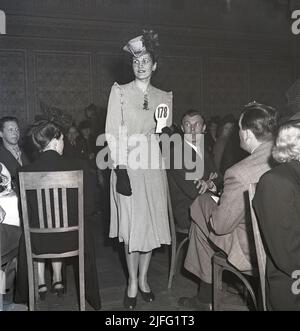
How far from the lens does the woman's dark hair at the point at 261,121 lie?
267 centimetres

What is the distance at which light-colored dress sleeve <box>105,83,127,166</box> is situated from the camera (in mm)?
3104

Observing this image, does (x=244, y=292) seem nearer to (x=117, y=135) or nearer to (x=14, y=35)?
(x=117, y=135)

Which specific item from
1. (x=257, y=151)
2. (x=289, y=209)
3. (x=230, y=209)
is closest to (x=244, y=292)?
(x=230, y=209)

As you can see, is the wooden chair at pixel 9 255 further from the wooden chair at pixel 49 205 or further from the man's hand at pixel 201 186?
the man's hand at pixel 201 186

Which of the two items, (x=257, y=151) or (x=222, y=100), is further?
(x=222, y=100)

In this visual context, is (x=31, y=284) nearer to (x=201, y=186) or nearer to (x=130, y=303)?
(x=130, y=303)

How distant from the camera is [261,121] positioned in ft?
8.75

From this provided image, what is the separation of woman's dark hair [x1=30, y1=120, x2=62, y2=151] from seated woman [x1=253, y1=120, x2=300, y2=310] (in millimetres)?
1542

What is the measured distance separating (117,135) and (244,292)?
5.02ft

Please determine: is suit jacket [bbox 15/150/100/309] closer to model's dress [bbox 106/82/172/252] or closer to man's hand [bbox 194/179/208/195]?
model's dress [bbox 106/82/172/252]

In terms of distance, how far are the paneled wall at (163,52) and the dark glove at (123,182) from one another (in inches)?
196

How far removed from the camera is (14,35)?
7.67 meters

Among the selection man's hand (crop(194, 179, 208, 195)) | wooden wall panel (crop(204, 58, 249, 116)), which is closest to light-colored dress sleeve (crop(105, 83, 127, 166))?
man's hand (crop(194, 179, 208, 195))

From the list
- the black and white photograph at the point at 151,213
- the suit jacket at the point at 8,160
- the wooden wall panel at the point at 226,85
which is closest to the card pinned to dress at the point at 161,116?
the black and white photograph at the point at 151,213
